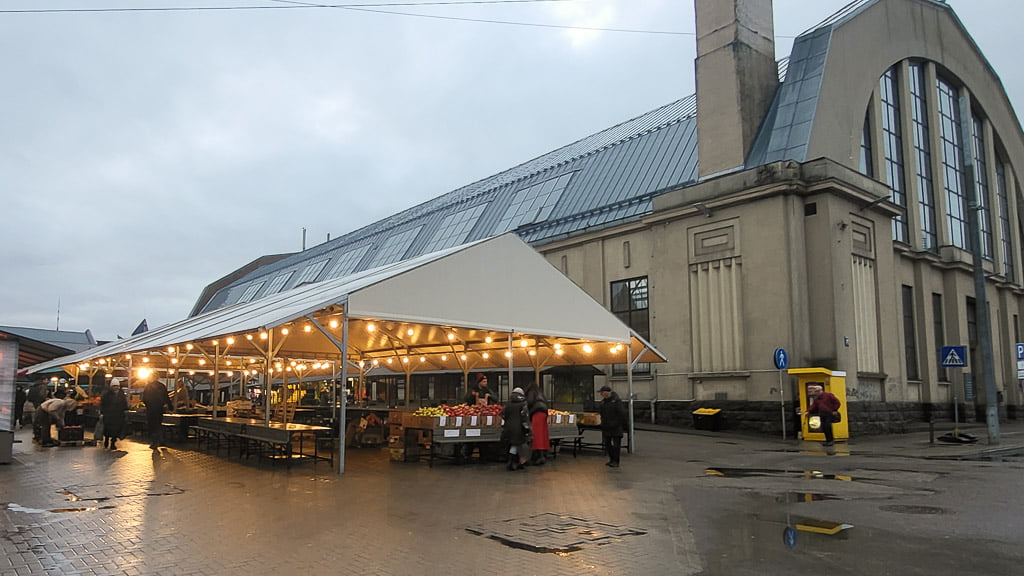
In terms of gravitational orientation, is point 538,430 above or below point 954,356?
below

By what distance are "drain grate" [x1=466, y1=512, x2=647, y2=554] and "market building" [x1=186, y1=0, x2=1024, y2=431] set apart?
53.0 ft

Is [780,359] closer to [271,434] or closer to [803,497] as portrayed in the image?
[803,497]

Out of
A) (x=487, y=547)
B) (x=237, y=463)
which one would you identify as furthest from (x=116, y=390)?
(x=487, y=547)

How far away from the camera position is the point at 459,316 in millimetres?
15242

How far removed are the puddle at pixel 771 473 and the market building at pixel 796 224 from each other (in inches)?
378

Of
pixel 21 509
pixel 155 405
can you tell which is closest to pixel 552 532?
pixel 21 509

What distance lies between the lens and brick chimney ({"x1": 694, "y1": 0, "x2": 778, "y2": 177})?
2650cm

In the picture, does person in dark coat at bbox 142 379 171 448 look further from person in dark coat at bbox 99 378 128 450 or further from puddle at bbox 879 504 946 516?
puddle at bbox 879 504 946 516

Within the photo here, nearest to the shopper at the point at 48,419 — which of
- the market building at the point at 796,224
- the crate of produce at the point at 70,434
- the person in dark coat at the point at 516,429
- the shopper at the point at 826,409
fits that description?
the crate of produce at the point at 70,434

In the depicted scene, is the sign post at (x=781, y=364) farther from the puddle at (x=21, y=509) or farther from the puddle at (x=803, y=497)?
the puddle at (x=21, y=509)

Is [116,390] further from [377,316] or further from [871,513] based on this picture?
[871,513]

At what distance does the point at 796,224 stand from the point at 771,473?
1248 centimetres

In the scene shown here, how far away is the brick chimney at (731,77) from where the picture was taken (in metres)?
26.5

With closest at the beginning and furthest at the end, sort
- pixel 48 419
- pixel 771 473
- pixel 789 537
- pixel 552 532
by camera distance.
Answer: pixel 789 537 < pixel 552 532 < pixel 771 473 < pixel 48 419
